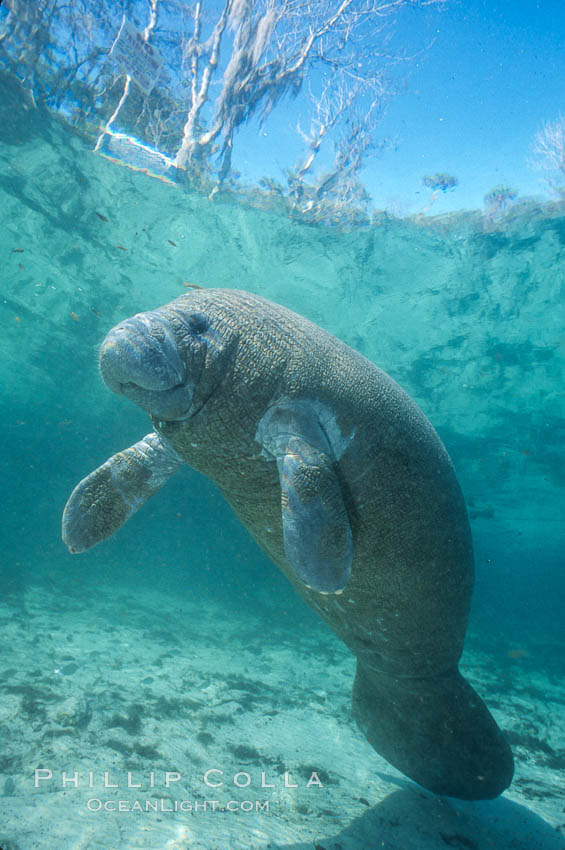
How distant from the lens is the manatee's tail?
3.05 meters

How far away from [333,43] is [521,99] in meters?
3.49

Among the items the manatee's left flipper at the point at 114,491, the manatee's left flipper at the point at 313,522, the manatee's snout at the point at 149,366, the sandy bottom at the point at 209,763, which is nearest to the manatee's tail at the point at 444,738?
the sandy bottom at the point at 209,763

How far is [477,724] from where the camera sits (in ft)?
10.3

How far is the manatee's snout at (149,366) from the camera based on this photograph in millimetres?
1747

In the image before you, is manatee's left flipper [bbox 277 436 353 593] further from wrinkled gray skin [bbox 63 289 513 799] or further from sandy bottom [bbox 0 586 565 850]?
sandy bottom [bbox 0 586 565 850]

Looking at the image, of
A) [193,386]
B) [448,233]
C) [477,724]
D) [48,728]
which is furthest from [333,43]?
[48,728]

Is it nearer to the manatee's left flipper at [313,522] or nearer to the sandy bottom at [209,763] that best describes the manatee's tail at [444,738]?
the sandy bottom at [209,763]

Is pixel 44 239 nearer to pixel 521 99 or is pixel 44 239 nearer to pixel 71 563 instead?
pixel 521 99

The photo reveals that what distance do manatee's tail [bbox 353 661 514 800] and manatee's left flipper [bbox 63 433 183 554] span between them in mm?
2406

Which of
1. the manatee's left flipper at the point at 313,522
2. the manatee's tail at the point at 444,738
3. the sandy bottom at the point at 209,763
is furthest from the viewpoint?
the manatee's tail at the point at 444,738

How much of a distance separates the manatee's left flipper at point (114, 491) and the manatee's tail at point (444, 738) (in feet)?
7.89

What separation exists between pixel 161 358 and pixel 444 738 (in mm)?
3429

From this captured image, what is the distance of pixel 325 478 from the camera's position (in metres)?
1.83

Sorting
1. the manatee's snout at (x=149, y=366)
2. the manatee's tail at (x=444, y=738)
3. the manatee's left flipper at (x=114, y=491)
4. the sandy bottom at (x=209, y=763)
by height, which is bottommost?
the sandy bottom at (x=209, y=763)
